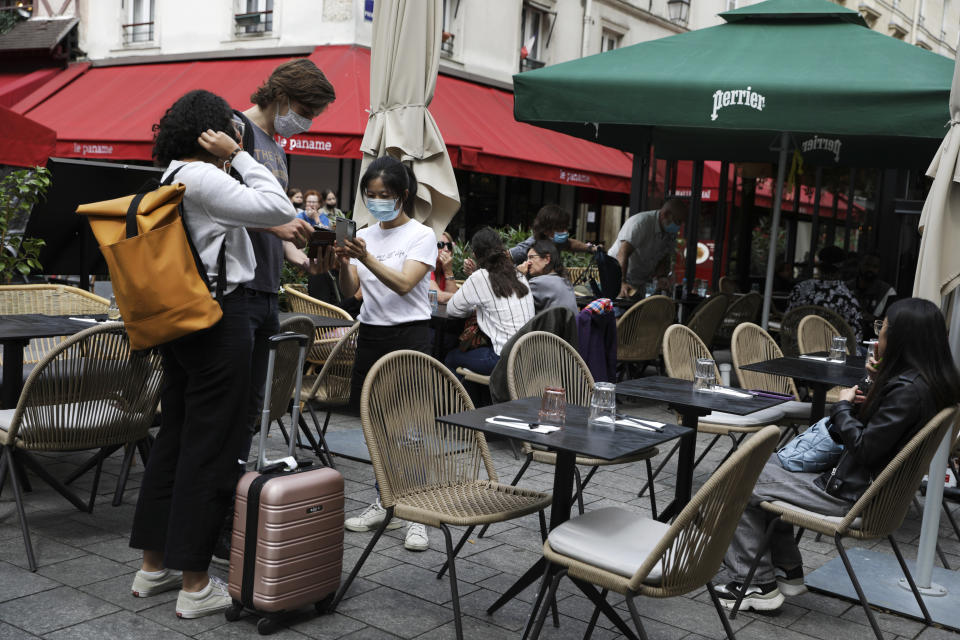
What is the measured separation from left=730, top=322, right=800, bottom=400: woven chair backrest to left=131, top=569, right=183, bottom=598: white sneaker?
3.52 meters

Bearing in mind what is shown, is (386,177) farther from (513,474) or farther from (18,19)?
(18,19)

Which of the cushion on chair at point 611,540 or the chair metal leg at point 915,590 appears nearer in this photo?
the cushion on chair at point 611,540

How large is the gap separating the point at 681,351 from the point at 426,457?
2.30m

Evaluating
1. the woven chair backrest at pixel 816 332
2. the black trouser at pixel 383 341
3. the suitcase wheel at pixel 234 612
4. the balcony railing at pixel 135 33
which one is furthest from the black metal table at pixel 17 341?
the balcony railing at pixel 135 33

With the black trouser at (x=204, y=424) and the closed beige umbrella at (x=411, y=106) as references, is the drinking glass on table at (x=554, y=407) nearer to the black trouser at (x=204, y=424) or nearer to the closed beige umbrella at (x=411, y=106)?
the black trouser at (x=204, y=424)

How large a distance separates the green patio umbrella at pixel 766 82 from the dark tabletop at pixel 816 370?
4.87 ft

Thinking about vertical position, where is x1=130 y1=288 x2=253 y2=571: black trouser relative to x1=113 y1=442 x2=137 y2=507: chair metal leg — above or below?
above

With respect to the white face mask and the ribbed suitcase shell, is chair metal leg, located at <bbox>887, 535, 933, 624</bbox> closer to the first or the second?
the ribbed suitcase shell

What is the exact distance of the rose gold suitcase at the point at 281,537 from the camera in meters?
3.02

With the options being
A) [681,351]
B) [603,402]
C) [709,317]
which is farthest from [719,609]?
[709,317]

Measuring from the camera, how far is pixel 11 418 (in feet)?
12.7

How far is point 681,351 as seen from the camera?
5.39 metres

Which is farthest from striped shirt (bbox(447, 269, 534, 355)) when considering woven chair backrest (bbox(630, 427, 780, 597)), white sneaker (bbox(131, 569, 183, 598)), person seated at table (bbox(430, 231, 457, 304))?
woven chair backrest (bbox(630, 427, 780, 597))

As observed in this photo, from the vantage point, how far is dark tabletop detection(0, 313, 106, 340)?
13.4 ft
